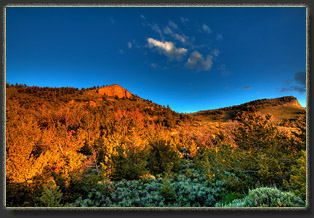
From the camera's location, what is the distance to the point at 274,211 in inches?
77.4

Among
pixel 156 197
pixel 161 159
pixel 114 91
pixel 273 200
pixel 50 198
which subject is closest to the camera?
pixel 273 200

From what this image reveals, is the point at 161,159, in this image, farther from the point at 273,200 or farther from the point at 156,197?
the point at 273,200

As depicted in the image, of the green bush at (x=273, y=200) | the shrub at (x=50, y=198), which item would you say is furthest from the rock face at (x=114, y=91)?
the green bush at (x=273, y=200)

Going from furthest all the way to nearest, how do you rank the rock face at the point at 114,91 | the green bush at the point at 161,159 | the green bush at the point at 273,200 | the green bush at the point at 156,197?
the rock face at the point at 114,91
the green bush at the point at 161,159
the green bush at the point at 156,197
the green bush at the point at 273,200

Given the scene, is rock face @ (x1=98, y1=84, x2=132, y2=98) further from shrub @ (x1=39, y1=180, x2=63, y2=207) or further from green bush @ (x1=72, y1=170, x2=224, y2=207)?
shrub @ (x1=39, y1=180, x2=63, y2=207)

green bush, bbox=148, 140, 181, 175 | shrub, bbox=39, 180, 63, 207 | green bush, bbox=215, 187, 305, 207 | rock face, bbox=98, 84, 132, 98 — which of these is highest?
rock face, bbox=98, 84, 132, 98

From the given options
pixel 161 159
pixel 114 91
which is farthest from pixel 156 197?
pixel 114 91

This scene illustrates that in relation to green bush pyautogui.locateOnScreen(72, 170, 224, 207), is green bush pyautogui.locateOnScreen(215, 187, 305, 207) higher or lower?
higher

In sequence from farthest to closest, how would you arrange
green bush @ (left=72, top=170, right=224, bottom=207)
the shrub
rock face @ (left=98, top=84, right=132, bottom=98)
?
1. rock face @ (left=98, top=84, right=132, bottom=98)
2. green bush @ (left=72, top=170, right=224, bottom=207)
3. the shrub

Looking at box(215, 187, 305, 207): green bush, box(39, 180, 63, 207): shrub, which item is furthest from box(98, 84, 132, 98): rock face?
box(215, 187, 305, 207): green bush

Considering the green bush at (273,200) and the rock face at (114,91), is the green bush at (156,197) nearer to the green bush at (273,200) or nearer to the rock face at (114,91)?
the green bush at (273,200)

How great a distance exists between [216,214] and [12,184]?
184 inches

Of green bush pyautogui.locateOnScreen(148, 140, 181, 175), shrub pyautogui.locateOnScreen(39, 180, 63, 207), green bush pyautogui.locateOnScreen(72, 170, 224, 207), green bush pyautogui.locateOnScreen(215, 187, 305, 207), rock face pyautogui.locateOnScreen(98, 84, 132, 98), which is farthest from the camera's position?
rock face pyautogui.locateOnScreen(98, 84, 132, 98)

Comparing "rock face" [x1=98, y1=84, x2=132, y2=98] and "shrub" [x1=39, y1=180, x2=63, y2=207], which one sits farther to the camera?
"rock face" [x1=98, y1=84, x2=132, y2=98]
